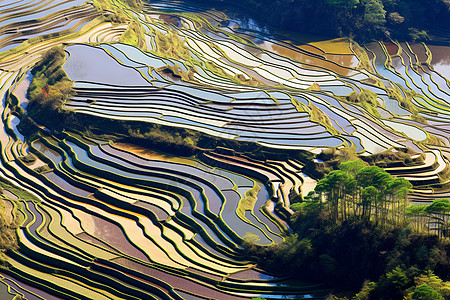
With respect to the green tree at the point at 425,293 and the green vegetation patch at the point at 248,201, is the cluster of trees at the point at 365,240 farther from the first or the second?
the green vegetation patch at the point at 248,201

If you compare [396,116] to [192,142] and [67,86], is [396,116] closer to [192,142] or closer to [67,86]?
[192,142]

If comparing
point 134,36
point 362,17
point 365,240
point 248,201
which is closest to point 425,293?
point 365,240

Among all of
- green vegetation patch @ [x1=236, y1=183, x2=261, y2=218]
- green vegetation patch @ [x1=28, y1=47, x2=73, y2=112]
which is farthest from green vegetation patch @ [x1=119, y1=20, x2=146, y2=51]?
green vegetation patch @ [x1=236, y1=183, x2=261, y2=218]

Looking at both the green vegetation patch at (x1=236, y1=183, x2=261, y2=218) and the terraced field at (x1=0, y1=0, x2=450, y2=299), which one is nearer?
the terraced field at (x1=0, y1=0, x2=450, y2=299)

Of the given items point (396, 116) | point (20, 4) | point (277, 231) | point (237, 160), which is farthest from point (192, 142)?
point (20, 4)

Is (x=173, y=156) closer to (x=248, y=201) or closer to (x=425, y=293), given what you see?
(x=248, y=201)

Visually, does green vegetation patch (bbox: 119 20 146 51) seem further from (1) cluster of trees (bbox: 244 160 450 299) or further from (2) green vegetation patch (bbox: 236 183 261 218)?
(1) cluster of trees (bbox: 244 160 450 299)

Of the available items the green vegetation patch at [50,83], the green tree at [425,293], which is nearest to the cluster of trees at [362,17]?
the green vegetation patch at [50,83]
